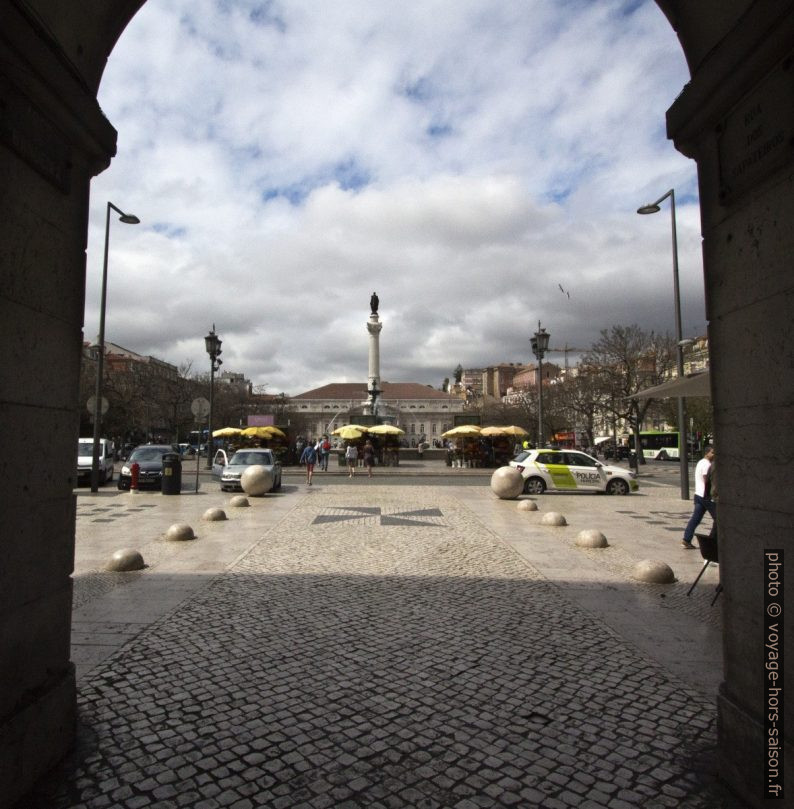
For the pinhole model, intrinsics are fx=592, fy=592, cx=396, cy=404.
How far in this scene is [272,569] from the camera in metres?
7.71

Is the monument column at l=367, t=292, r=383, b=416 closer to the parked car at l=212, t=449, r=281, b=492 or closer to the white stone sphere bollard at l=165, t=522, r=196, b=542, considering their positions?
the parked car at l=212, t=449, r=281, b=492

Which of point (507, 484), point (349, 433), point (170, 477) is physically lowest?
point (507, 484)

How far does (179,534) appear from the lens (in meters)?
9.91

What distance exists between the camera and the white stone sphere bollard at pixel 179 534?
9.85m

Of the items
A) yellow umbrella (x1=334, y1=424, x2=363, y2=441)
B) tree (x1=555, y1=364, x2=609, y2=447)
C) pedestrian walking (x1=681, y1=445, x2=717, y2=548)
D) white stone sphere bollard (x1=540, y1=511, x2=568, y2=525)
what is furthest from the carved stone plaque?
tree (x1=555, y1=364, x2=609, y2=447)

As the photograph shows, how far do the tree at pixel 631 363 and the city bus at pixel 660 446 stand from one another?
58.3 ft

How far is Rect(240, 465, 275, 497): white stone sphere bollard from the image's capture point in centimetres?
1719

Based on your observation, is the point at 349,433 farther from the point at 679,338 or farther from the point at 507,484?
the point at 679,338

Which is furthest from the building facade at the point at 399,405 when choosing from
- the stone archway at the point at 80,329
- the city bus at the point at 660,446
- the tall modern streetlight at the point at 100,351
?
the stone archway at the point at 80,329

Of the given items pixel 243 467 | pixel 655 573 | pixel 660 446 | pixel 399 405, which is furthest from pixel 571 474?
pixel 399 405

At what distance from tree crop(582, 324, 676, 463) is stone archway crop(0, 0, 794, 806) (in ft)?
102

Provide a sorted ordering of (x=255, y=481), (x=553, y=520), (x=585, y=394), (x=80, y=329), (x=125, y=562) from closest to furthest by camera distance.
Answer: (x=80, y=329) → (x=125, y=562) → (x=553, y=520) → (x=255, y=481) → (x=585, y=394)

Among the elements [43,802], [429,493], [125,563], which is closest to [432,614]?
[43,802]

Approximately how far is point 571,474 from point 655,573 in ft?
41.0
